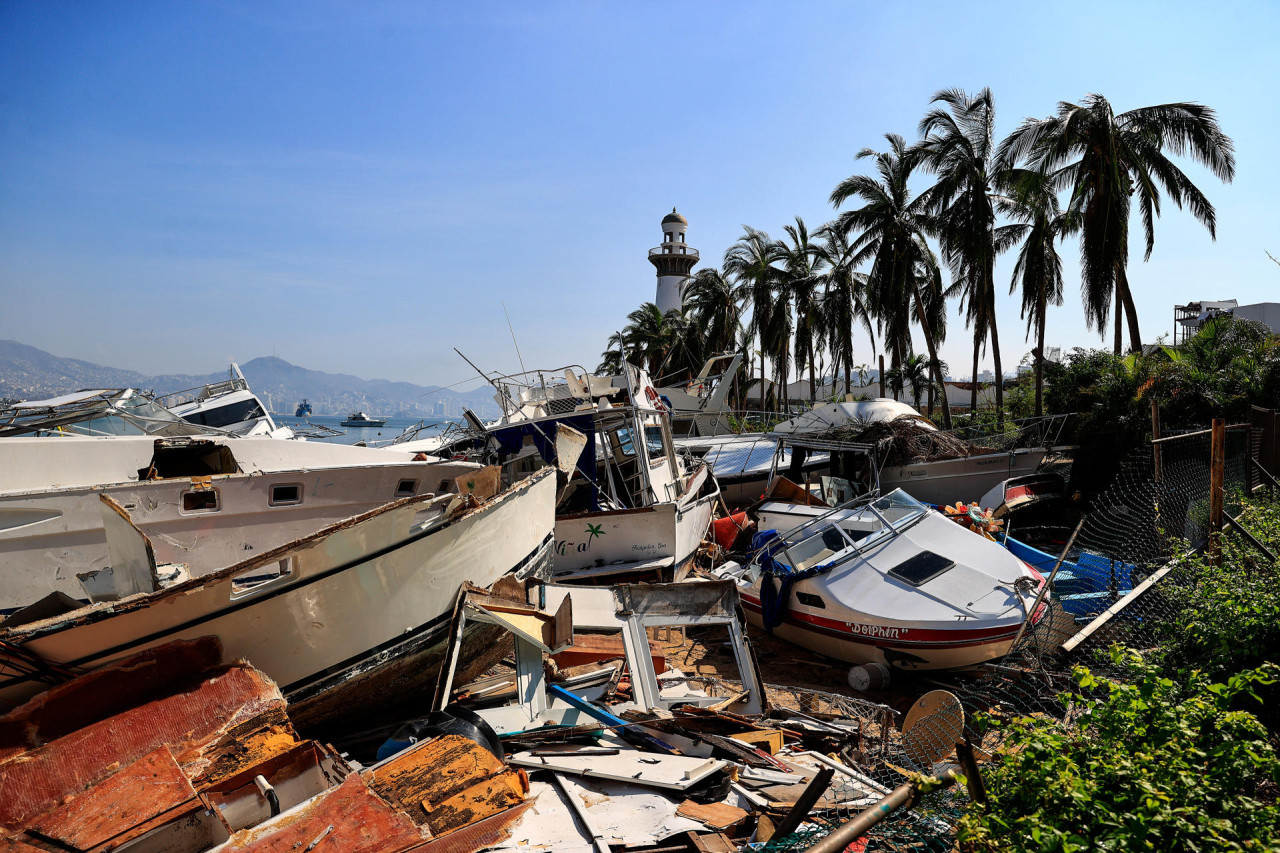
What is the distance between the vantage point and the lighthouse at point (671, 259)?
60.9m

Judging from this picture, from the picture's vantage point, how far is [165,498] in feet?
20.1

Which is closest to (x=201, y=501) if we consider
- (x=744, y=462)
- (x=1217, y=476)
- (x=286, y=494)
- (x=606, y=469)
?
(x=286, y=494)

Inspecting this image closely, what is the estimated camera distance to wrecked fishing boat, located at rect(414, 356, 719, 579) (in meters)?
9.97

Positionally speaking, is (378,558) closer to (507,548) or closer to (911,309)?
(507,548)

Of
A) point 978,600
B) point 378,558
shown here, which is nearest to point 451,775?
point 378,558

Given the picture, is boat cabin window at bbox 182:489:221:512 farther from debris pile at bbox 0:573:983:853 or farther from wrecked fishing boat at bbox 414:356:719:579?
wrecked fishing boat at bbox 414:356:719:579

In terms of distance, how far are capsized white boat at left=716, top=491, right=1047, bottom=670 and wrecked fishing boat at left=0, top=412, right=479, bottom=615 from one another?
15.0 ft

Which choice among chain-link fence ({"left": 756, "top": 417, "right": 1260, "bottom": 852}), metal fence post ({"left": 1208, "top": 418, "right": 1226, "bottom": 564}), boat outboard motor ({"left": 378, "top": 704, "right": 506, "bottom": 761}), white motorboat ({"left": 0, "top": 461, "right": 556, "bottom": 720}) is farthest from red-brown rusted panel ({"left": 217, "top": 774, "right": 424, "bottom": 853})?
metal fence post ({"left": 1208, "top": 418, "right": 1226, "bottom": 564})

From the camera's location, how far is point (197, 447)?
24.3 feet

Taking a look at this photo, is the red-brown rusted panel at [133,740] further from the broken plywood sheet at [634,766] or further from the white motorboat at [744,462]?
the white motorboat at [744,462]

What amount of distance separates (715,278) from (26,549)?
3575 cm

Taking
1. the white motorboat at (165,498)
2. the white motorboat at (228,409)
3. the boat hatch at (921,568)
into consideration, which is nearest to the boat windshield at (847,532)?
the boat hatch at (921,568)

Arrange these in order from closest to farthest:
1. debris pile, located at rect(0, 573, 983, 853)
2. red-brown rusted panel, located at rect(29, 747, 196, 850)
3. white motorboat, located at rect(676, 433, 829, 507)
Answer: red-brown rusted panel, located at rect(29, 747, 196, 850)
debris pile, located at rect(0, 573, 983, 853)
white motorboat, located at rect(676, 433, 829, 507)

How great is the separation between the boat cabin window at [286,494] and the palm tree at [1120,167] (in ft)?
69.5
